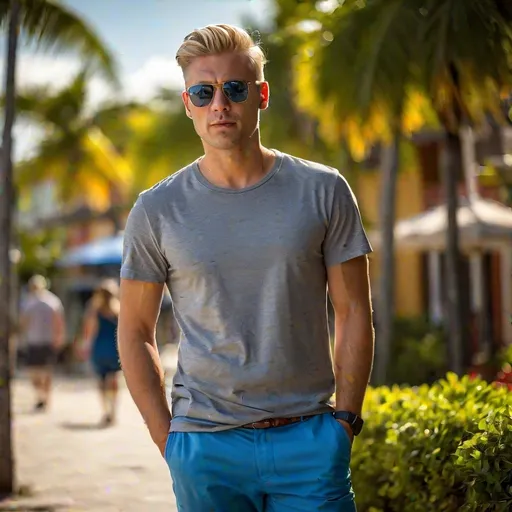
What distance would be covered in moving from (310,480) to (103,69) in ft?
35.2

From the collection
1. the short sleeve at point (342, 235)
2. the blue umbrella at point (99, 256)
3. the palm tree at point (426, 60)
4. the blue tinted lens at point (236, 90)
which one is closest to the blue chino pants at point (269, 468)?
the short sleeve at point (342, 235)

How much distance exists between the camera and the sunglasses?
3.47 metres

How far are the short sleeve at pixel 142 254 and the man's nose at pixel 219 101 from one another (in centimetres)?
35

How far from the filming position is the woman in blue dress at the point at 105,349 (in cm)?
1427

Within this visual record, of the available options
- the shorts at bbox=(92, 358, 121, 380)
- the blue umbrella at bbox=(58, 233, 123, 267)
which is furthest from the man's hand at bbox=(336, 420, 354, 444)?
the blue umbrella at bbox=(58, 233, 123, 267)

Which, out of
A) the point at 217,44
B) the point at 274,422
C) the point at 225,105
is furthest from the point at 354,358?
the point at 217,44

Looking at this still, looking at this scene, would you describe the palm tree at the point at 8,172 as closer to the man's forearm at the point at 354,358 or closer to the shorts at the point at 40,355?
the man's forearm at the point at 354,358

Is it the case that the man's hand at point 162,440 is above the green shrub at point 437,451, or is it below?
above

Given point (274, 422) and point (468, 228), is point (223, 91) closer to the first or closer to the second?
point (274, 422)

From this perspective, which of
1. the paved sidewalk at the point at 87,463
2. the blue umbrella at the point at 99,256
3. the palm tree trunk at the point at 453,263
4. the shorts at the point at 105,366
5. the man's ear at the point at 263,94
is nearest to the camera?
the man's ear at the point at 263,94

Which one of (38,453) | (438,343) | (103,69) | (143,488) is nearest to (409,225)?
(438,343)

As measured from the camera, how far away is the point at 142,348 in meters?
3.51

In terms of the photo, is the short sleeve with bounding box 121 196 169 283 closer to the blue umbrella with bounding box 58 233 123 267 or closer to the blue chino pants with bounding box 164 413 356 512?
the blue chino pants with bounding box 164 413 356 512

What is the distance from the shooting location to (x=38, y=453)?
36.5 ft
